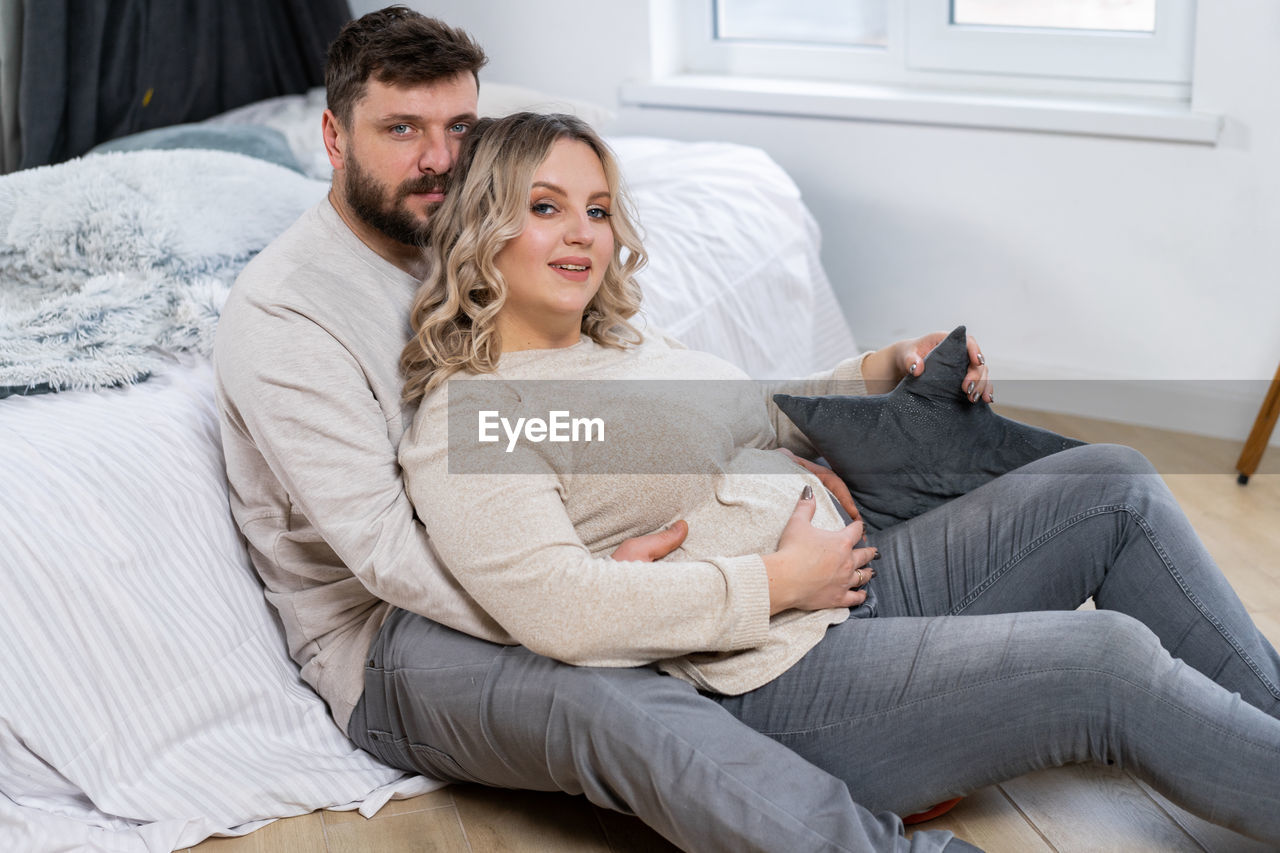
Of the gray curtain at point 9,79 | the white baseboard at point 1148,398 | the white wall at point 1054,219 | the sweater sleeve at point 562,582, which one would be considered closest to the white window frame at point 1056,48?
the white wall at point 1054,219

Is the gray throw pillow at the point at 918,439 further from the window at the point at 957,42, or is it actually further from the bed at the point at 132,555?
the window at the point at 957,42

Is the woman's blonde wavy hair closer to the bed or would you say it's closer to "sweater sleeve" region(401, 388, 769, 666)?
"sweater sleeve" region(401, 388, 769, 666)

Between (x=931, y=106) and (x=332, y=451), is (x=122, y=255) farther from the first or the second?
(x=931, y=106)

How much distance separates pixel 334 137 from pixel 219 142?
106 cm

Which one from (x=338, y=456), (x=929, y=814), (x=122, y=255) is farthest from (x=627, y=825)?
(x=122, y=255)

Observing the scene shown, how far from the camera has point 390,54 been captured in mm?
1412

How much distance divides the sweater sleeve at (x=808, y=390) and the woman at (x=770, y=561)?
0.05m

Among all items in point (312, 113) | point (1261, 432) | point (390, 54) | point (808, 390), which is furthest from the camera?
point (312, 113)

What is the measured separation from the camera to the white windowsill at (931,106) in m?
2.45

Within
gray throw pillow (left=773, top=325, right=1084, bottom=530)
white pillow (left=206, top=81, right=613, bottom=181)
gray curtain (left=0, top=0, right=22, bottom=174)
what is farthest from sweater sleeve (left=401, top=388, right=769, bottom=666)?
gray curtain (left=0, top=0, right=22, bottom=174)

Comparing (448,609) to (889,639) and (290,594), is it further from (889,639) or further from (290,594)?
(889,639)

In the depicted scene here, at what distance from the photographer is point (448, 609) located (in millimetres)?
1277

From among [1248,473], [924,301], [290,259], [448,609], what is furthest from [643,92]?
[448,609]

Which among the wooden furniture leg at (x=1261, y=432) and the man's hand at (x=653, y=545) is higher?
the man's hand at (x=653, y=545)
